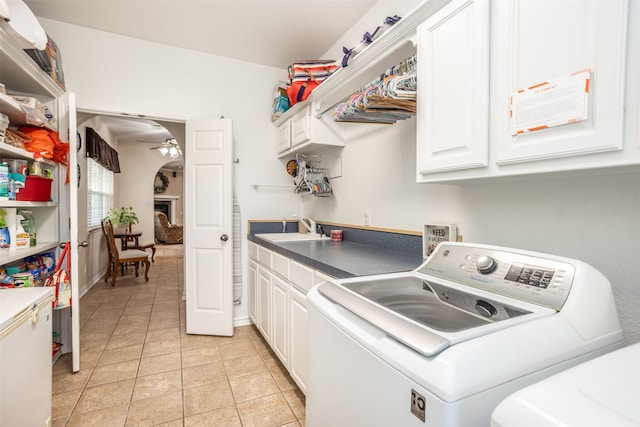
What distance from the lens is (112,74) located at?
2.73 m

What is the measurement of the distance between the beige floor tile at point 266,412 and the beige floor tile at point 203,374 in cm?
37

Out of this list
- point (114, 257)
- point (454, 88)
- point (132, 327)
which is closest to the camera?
point (454, 88)

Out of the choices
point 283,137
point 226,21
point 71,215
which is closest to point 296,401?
point 71,215

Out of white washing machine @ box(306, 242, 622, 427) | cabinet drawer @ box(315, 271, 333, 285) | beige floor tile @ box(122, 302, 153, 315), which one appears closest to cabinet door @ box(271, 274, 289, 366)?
cabinet drawer @ box(315, 271, 333, 285)

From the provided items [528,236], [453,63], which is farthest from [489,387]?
[453,63]

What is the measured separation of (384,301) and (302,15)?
2.35 m

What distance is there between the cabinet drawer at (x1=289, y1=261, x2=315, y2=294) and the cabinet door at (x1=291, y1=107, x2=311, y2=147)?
1.15 m

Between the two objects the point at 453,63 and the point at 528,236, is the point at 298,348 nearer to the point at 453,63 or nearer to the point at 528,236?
the point at 528,236

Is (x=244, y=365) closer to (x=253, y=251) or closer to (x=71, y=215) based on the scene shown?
(x=253, y=251)

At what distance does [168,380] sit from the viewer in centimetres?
213

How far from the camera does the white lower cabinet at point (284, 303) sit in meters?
1.79

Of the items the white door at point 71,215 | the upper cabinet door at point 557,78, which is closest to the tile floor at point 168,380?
the white door at point 71,215

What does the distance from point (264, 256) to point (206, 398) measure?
41.2 inches

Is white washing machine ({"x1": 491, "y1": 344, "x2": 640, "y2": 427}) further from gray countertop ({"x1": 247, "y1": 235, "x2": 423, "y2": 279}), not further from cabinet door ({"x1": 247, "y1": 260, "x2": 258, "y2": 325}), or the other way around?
cabinet door ({"x1": 247, "y1": 260, "x2": 258, "y2": 325})
